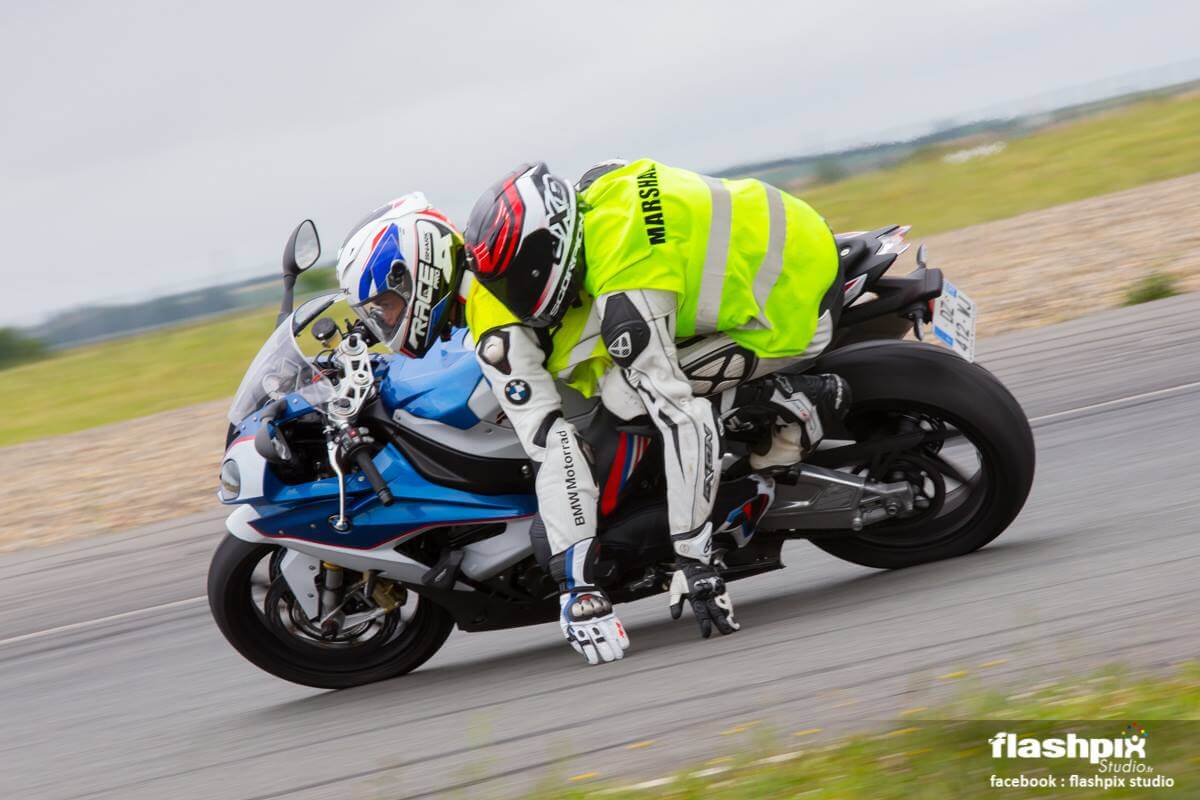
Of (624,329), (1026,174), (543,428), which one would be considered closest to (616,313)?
(624,329)

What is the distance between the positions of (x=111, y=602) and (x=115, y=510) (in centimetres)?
275

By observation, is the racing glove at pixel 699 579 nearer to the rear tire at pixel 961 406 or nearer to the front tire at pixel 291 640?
the rear tire at pixel 961 406

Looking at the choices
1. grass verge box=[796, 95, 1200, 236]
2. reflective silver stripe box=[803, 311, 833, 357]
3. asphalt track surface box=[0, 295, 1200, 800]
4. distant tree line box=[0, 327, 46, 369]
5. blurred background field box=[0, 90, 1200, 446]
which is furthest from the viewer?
distant tree line box=[0, 327, 46, 369]

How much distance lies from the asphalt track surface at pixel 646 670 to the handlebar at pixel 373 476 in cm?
70

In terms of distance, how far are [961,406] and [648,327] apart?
3.65ft

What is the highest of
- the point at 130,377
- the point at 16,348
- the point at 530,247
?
the point at 530,247

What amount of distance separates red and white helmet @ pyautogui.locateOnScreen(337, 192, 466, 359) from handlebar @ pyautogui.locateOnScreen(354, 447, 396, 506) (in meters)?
0.38

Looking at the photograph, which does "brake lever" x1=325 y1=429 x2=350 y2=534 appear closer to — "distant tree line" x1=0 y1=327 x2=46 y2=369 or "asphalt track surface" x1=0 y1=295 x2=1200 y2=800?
"asphalt track surface" x1=0 y1=295 x2=1200 y2=800

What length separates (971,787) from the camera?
2953 millimetres

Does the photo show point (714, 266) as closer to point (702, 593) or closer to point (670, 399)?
point (670, 399)

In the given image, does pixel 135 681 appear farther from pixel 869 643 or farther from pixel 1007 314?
pixel 1007 314

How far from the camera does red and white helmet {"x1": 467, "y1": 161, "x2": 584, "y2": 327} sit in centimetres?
444

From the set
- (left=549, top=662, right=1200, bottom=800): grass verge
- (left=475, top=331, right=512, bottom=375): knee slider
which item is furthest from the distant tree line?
(left=549, top=662, right=1200, bottom=800): grass verge

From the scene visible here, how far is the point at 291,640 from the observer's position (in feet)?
16.4
